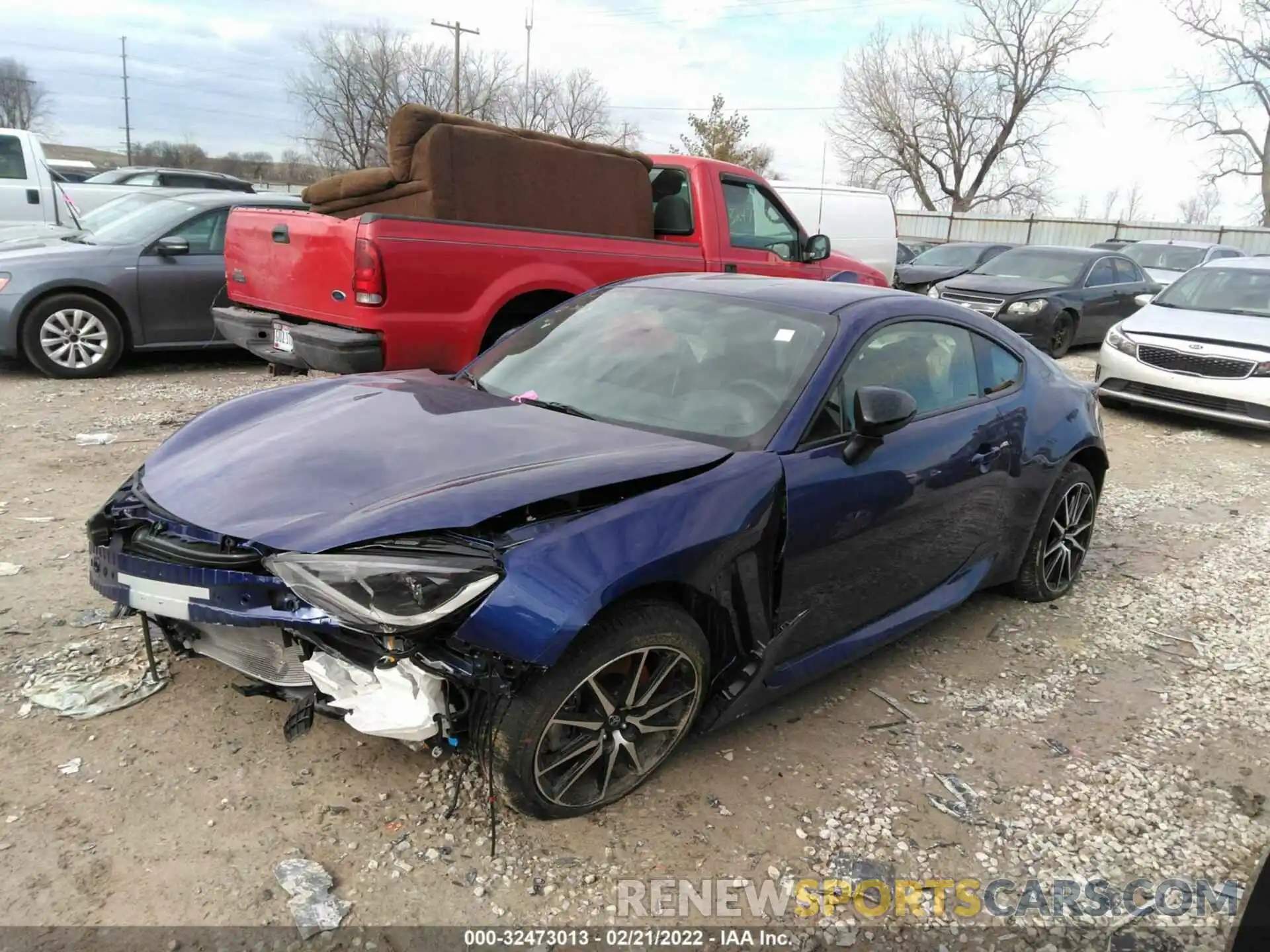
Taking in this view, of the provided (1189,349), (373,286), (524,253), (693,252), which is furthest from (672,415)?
(1189,349)

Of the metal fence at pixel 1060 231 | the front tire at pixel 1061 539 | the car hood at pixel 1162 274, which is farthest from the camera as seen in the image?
the metal fence at pixel 1060 231

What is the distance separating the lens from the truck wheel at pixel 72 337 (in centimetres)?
761

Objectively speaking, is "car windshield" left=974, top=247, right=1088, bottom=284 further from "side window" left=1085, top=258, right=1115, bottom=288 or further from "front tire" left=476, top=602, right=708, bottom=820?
"front tire" left=476, top=602, right=708, bottom=820

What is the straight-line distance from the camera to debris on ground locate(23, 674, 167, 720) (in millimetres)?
2979

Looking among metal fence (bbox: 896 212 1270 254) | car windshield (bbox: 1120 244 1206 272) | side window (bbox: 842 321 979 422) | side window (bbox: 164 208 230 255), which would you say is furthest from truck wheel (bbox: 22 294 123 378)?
metal fence (bbox: 896 212 1270 254)

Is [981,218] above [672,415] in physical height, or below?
above

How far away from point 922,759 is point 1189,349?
736 cm

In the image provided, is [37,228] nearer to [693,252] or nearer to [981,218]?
[693,252]

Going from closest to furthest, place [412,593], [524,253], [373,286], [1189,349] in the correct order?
[412,593]
[373,286]
[524,253]
[1189,349]

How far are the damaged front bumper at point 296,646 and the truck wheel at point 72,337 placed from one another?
6.24 metres

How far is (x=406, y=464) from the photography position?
8.67 ft

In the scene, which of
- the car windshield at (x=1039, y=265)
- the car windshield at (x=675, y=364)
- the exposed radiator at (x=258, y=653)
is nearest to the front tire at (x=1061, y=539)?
the car windshield at (x=675, y=364)

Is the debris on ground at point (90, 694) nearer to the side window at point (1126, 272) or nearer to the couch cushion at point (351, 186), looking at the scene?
the couch cushion at point (351, 186)

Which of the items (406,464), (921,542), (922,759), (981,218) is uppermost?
(981,218)
